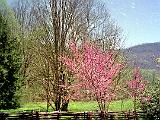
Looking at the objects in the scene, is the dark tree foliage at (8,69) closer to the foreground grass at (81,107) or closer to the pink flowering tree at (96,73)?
the foreground grass at (81,107)

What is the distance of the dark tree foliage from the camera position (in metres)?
34.8

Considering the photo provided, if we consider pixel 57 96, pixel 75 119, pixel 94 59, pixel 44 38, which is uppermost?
pixel 44 38

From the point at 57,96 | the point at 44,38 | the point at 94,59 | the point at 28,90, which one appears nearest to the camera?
the point at 94,59

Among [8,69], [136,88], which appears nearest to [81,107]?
[8,69]

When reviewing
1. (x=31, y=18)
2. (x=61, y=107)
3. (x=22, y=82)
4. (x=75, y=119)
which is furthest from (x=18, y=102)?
(x=31, y=18)

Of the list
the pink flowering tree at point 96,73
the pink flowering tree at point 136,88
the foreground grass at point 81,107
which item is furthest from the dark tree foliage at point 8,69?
the pink flowering tree at point 136,88

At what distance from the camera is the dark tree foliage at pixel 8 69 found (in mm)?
34844

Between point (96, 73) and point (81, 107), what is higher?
point (96, 73)

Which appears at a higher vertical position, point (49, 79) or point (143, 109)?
point (49, 79)

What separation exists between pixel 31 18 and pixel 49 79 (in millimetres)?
26582

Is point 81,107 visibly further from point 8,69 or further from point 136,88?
point 136,88

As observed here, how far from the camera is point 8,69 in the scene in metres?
35.7

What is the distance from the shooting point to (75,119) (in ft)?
85.9

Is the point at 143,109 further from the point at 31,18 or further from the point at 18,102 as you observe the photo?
the point at 31,18
